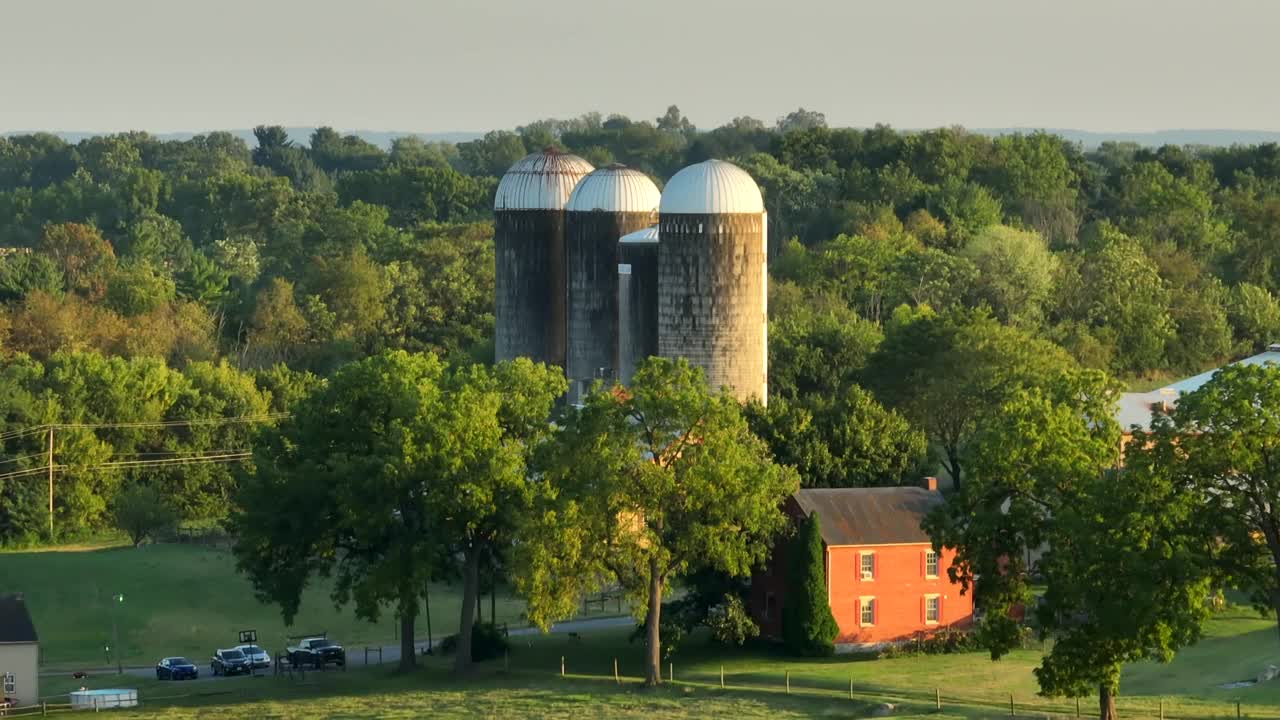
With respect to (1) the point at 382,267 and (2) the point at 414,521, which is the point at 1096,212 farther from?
(2) the point at 414,521

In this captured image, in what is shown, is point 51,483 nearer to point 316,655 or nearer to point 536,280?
point 536,280

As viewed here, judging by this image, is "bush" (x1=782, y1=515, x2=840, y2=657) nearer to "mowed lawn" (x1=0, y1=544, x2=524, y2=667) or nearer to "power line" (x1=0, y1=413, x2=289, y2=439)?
"mowed lawn" (x1=0, y1=544, x2=524, y2=667)

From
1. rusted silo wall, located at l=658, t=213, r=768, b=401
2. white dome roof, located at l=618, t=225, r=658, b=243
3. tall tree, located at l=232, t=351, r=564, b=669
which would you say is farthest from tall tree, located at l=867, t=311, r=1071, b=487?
tall tree, located at l=232, t=351, r=564, b=669

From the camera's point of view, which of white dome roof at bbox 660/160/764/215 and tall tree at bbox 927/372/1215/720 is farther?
white dome roof at bbox 660/160/764/215

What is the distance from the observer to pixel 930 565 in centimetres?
6988

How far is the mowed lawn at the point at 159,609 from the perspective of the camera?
77438 mm

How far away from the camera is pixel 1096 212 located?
16600 centimetres

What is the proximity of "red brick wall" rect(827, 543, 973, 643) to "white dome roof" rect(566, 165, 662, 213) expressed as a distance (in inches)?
937

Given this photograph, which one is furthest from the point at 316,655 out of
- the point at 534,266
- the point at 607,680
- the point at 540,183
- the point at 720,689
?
the point at 540,183

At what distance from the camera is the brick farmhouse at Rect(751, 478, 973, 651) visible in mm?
68875

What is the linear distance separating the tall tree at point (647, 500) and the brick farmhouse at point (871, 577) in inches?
160

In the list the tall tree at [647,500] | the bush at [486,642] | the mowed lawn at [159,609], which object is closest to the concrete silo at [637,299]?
the mowed lawn at [159,609]

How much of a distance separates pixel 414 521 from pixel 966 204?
9187cm

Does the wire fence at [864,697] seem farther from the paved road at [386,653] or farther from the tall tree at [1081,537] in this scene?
the paved road at [386,653]
